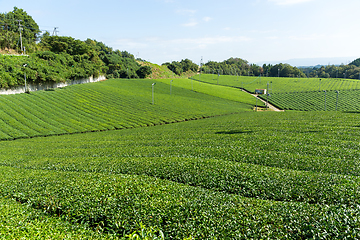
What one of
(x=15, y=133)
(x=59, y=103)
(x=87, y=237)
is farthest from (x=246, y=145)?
(x=59, y=103)

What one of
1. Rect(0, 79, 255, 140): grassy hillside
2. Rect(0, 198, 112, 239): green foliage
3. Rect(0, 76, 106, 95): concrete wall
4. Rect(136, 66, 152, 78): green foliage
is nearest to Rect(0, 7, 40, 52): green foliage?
Rect(0, 76, 106, 95): concrete wall

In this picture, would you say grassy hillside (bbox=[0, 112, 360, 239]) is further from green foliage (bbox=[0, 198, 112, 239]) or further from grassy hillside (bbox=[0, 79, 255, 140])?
grassy hillside (bbox=[0, 79, 255, 140])

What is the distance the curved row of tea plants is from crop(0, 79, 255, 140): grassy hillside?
31010 mm

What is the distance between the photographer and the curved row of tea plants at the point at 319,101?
89938mm

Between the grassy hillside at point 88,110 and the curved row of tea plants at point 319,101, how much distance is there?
31010mm

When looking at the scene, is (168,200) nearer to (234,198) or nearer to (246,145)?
(234,198)

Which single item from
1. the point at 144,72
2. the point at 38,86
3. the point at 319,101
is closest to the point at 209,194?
the point at 38,86

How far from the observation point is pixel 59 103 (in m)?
62.2

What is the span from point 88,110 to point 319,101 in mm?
93886

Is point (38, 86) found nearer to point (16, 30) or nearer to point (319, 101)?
point (16, 30)

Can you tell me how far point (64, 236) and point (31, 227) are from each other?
1.55 meters

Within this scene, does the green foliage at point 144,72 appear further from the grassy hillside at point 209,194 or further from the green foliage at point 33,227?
the green foliage at point 33,227

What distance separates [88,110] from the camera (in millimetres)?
61781

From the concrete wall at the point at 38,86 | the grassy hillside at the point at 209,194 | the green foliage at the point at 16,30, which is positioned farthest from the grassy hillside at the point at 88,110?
the green foliage at the point at 16,30
